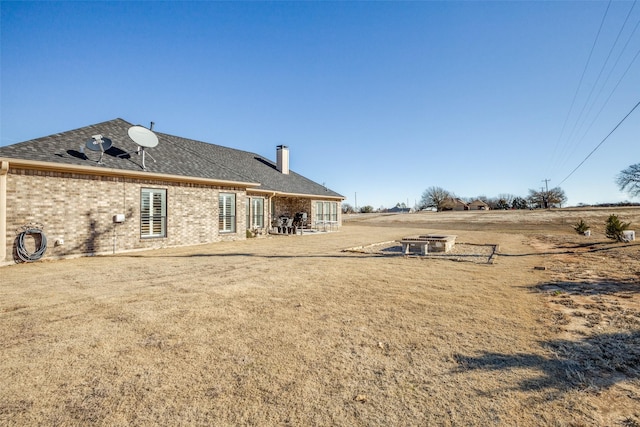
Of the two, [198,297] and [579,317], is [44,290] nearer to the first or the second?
[198,297]

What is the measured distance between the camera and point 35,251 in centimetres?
917

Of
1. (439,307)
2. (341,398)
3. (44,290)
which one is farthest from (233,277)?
(341,398)

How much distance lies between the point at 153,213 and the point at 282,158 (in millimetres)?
12833

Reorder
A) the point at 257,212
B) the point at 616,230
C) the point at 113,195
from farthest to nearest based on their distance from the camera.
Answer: the point at 257,212 < the point at 616,230 < the point at 113,195

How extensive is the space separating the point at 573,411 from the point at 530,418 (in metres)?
0.41

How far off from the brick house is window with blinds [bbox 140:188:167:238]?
38 millimetres

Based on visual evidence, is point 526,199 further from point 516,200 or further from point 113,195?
Result: point 113,195

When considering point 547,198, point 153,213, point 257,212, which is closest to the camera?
point 153,213

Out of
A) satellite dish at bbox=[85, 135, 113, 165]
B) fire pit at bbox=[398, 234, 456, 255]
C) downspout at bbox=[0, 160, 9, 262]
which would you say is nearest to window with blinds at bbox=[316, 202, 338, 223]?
fire pit at bbox=[398, 234, 456, 255]

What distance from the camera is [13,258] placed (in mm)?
8789

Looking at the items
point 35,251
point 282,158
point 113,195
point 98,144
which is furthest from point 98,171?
point 282,158

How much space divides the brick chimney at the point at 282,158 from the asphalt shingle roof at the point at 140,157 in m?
1.49

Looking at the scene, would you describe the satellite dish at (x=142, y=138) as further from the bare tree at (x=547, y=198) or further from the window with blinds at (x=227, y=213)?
the bare tree at (x=547, y=198)

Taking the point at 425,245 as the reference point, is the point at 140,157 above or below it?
above
